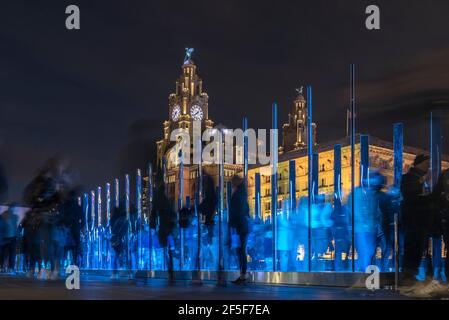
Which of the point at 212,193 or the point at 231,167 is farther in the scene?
the point at 231,167

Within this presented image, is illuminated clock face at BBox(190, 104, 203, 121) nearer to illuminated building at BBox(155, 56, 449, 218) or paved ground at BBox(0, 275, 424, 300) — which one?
illuminated building at BBox(155, 56, 449, 218)

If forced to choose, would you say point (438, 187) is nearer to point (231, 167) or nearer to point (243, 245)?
point (243, 245)

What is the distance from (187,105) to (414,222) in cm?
14654

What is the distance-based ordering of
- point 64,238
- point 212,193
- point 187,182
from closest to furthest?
point 212,193 → point 64,238 → point 187,182

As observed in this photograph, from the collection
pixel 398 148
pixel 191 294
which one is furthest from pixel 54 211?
pixel 191 294

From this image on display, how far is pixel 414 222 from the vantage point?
1694cm

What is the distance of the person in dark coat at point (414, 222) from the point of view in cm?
1686

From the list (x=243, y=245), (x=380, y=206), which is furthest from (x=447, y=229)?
(x=243, y=245)

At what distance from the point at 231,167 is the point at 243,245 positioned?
327ft

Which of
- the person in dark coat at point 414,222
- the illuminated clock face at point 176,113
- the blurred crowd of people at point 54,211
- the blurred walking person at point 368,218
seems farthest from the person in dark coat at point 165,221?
the illuminated clock face at point 176,113

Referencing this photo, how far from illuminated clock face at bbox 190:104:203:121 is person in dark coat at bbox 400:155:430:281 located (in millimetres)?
145069

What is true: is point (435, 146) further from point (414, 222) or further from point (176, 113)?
point (176, 113)

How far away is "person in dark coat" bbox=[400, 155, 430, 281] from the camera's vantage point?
16.9 metres

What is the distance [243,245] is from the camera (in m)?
22.6
